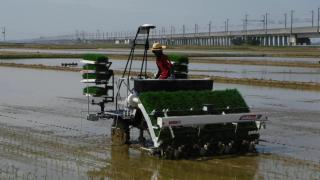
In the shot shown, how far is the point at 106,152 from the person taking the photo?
11078mm

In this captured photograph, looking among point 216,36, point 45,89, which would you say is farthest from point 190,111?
point 216,36

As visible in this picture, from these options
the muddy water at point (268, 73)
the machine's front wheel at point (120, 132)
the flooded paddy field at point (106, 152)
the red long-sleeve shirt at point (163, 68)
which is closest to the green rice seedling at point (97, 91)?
the machine's front wheel at point (120, 132)

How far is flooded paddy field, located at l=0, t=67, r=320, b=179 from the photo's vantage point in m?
9.23

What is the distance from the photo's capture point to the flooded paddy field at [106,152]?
9227 millimetres

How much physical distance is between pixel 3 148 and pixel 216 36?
593 feet

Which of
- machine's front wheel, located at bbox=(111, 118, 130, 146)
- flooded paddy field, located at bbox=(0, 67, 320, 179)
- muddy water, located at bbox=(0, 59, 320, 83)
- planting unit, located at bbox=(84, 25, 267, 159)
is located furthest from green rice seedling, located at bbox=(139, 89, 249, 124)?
muddy water, located at bbox=(0, 59, 320, 83)

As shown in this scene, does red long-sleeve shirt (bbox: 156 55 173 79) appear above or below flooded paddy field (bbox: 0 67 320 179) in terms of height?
above

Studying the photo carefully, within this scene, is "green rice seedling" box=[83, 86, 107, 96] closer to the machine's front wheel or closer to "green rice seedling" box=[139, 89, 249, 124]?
the machine's front wheel

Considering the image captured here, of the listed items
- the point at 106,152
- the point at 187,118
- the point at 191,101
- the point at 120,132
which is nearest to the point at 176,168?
the point at 187,118

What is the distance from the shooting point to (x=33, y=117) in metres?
16.4

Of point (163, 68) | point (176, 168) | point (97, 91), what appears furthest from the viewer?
point (97, 91)

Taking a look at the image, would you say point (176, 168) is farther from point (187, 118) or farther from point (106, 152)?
point (106, 152)

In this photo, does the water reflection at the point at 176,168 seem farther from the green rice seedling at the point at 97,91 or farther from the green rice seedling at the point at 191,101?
the green rice seedling at the point at 97,91

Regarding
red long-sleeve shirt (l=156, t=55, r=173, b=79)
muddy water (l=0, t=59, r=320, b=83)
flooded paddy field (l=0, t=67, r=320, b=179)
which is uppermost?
red long-sleeve shirt (l=156, t=55, r=173, b=79)
